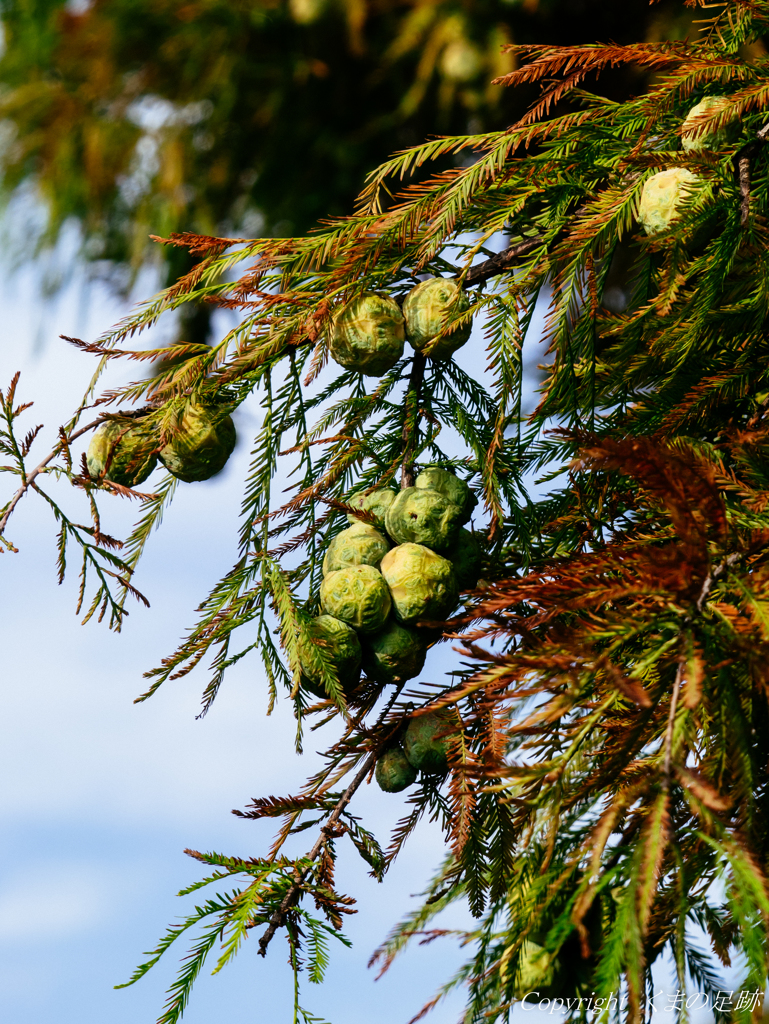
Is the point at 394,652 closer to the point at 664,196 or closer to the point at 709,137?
the point at 664,196

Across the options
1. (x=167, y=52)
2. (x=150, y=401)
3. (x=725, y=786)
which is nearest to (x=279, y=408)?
(x=150, y=401)

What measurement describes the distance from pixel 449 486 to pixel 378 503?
0.08 metres

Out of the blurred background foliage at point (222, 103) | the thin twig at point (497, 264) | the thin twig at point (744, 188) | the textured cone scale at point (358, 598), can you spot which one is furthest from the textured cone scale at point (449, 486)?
the blurred background foliage at point (222, 103)

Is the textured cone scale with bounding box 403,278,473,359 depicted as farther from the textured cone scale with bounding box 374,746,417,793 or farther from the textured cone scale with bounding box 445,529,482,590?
the textured cone scale with bounding box 374,746,417,793

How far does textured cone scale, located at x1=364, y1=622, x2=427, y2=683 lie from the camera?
0.89 metres

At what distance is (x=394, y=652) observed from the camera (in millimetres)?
893

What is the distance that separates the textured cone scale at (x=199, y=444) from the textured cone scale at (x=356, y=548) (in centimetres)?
16

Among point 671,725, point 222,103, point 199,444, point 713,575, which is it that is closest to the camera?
point 671,725

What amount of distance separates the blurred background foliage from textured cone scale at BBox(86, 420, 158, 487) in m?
1.27

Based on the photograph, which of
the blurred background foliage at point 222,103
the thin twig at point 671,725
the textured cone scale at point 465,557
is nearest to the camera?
the thin twig at point 671,725

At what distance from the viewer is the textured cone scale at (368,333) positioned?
918 mm

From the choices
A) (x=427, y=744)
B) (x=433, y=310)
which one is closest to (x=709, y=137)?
(x=433, y=310)

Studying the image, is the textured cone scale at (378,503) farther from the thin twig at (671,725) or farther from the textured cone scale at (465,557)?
the thin twig at (671,725)

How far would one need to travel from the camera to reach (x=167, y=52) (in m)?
2.12
